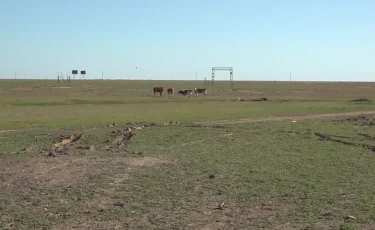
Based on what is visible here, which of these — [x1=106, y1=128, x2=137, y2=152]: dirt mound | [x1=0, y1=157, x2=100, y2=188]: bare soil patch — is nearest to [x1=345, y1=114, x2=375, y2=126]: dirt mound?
[x1=106, y1=128, x2=137, y2=152]: dirt mound

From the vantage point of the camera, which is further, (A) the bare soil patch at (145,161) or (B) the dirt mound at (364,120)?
(B) the dirt mound at (364,120)

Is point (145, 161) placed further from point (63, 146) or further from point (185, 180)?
point (63, 146)

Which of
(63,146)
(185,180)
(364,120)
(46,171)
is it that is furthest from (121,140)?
(364,120)

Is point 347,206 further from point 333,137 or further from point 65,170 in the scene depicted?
point 333,137

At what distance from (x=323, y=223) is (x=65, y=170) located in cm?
685

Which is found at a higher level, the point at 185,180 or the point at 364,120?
the point at 364,120

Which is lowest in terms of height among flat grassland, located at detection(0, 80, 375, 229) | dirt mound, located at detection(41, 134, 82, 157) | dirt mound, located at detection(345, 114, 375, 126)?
flat grassland, located at detection(0, 80, 375, 229)

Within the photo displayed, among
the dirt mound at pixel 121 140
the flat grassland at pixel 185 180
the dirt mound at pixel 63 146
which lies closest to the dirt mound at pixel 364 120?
the flat grassland at pixel 185 180

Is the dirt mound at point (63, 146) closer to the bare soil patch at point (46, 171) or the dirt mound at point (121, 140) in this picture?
the bare soil patch at point (46, 171)

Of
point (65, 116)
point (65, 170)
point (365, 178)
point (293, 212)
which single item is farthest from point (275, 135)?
point (65, 116)

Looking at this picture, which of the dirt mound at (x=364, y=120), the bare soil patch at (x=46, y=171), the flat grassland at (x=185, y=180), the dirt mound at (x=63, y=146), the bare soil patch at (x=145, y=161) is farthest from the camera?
the dirt mound at (x=364, y=120)

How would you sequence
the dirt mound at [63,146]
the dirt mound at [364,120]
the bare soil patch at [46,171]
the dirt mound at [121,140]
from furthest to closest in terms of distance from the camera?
the dirt mound at [364,120]
the dirt mound at [121,140]
the dirt mound at [63,146]
the bare soil patch at [46,171]

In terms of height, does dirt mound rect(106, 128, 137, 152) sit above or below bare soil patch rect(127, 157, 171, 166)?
above

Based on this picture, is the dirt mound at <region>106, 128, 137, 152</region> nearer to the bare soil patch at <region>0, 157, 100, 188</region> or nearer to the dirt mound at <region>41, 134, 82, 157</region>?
the dirt mound at <region>41, 134, 82, 157</region>
